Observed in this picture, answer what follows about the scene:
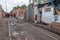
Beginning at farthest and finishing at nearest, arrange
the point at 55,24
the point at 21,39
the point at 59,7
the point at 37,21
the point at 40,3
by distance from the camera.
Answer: the point at 40,3 < the point at 37,21 < the point at 59,7 < the point at 55,24 < the point at 21,39

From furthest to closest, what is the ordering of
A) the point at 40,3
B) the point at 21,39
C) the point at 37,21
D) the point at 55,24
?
the point at 40,3 < the point at 37,21 < the point at 55,24 < the point at 21,39

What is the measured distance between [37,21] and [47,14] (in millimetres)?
4785

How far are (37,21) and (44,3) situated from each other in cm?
392

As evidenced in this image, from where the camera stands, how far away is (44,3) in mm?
42250

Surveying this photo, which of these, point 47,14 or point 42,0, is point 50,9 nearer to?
point 47,14

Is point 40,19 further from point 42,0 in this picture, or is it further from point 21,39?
point 21,39

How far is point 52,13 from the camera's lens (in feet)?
113

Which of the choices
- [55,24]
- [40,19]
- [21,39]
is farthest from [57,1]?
[21,39]

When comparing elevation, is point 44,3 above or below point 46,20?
above

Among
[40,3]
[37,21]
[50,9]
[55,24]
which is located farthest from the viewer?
[40,3]

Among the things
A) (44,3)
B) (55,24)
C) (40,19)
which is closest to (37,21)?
(40,19)

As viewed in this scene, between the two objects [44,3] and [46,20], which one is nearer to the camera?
[46,20]

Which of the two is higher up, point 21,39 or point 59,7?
point 59,7

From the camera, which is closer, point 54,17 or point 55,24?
point 55,24
